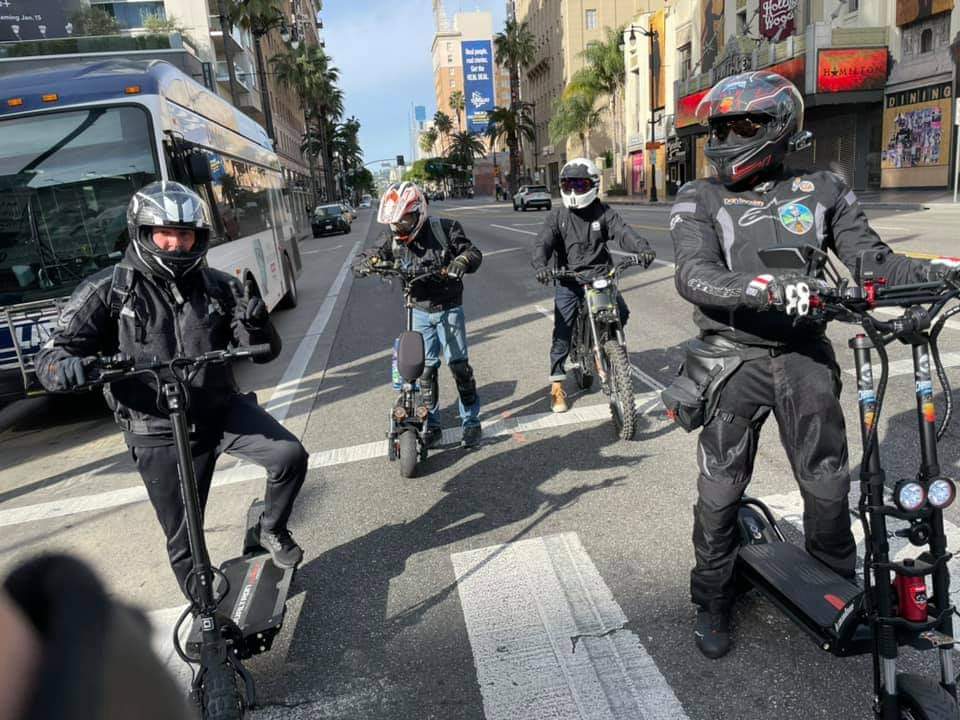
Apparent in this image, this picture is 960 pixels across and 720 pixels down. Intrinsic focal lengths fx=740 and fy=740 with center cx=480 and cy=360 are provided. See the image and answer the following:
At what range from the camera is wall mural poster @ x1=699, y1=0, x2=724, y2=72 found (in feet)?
137

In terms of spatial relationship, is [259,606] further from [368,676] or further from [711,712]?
[711,712]

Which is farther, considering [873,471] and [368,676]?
[368,676]

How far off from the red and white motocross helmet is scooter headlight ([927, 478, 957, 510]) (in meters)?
3.73

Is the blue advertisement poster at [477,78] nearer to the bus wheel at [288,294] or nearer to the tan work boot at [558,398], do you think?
the bus wheel at [288,294]

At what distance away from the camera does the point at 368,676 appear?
10.0 feet

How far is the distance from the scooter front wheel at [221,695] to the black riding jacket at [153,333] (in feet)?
3.38

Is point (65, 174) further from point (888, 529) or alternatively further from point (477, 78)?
point (477, 78)

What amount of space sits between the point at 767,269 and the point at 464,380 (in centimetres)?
311

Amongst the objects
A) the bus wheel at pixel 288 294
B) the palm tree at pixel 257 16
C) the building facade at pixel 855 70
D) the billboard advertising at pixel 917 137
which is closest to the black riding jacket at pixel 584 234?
the bus wheel at pixel 288 294

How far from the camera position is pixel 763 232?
2.79m

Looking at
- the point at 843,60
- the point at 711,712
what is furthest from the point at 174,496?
the point at 843,60

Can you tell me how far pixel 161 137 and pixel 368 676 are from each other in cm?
612

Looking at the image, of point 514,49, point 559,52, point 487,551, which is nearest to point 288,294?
point 487,551

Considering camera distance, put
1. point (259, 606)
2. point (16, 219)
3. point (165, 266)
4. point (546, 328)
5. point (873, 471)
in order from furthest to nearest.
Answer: point (546, 328), point (16, 219), point (259, 606), point (165, 266), point (873, 471)
